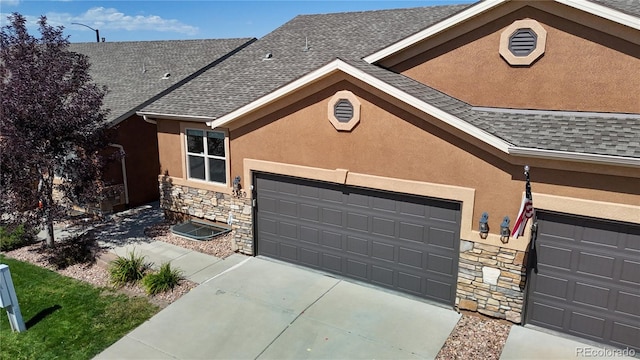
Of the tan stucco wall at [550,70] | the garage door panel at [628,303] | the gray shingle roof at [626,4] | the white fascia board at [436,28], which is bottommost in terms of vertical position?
the garage door panel at [628,303]

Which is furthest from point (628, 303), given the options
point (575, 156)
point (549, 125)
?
point (549, 125)

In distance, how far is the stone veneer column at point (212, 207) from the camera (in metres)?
11.7

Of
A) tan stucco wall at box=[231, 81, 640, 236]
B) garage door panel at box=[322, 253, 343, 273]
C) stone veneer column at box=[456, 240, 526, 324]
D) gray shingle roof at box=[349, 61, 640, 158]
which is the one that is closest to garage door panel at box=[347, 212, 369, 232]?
garage door panel at box=[322, 253, 343, 273]

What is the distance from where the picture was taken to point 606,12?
7.97m

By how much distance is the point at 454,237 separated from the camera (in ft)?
29.1

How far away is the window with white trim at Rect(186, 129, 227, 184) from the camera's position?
43.9 feet

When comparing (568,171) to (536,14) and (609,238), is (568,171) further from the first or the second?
(536,14)

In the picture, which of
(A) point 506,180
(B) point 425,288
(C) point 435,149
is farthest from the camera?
(B) point 425,288

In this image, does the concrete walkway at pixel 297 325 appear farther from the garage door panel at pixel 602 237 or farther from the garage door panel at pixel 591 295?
the garage door panel at pixel 602 237

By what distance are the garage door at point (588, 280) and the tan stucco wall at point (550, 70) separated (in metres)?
2.45

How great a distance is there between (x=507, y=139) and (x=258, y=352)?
5.83 m

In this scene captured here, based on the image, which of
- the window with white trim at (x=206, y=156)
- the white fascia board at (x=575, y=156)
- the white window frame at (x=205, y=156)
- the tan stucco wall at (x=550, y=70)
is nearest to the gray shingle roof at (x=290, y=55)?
the white window frame at (x=205, y=156)

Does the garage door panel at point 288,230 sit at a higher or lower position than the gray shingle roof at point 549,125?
lower

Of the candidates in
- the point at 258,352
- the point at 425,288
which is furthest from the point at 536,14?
the point at 258,352
